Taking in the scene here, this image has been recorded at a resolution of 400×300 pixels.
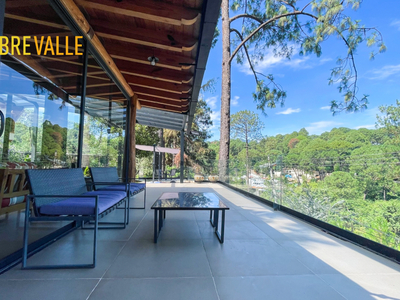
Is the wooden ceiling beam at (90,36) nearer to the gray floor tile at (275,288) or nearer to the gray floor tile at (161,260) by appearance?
the gray floor tile at (161,260)

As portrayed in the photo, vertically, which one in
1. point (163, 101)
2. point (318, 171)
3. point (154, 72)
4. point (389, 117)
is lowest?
point (318, 171)

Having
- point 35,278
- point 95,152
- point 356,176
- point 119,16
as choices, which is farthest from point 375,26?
point 35,278

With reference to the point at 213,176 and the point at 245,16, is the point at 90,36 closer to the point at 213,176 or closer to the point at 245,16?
the point at 245,16

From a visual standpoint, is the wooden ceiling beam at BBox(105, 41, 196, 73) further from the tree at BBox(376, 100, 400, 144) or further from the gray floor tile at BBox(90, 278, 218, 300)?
the tree at BBox(376, 100, 400, 144)

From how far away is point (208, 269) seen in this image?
186 cm

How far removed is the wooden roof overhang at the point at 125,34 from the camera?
2.40 metres

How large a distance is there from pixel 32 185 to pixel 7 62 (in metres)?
1.38

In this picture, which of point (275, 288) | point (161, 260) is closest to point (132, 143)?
point (161, 260)

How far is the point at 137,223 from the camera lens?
10.3 feet

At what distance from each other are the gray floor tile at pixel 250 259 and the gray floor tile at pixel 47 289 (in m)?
0.99

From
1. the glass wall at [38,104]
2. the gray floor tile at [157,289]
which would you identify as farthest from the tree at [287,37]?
the gray floor tile at [157,289]

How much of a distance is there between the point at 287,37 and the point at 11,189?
30.5ft

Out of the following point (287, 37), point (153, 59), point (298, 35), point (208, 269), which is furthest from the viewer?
point (287, 37)

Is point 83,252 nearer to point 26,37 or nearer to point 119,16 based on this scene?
point 26,37
